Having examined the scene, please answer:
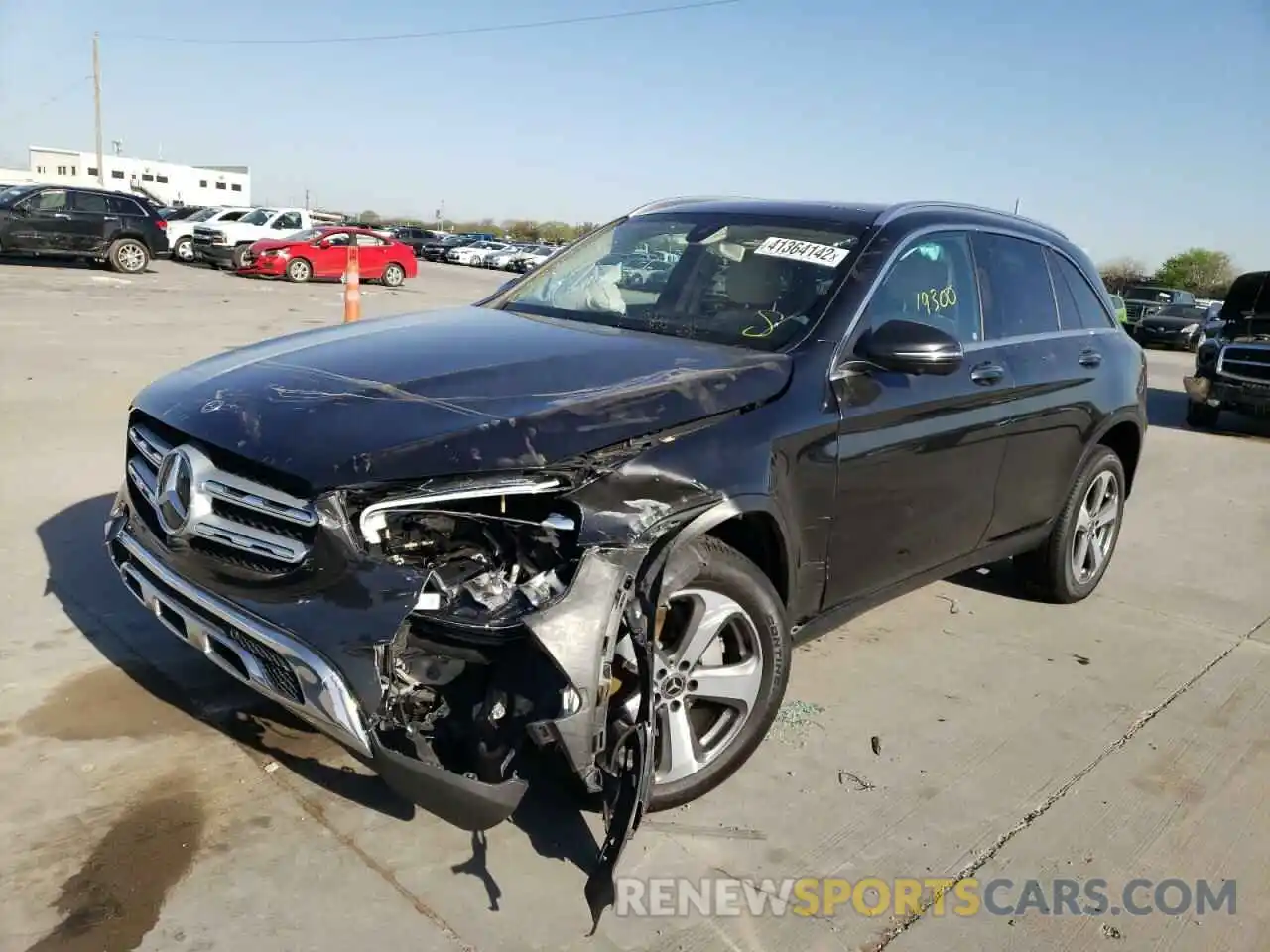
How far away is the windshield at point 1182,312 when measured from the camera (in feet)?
81.4

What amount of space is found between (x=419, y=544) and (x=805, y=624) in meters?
1.49

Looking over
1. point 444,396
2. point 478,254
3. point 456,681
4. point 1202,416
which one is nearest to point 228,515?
point 444,396

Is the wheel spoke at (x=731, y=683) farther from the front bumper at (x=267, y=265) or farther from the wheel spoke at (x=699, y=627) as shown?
the front bumper at (x=267, y=265)

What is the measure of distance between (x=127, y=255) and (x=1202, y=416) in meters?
20.5

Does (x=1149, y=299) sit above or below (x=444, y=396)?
below

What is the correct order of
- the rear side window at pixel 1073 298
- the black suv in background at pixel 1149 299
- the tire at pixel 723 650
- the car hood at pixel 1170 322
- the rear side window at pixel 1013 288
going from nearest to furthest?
the tire at pixel 723 650
the rear side window at pixel 1013 288
the rear side window at pixel 1073 298
the car hood at pixel 1170 322
the black suv in background at pixel 1149 299

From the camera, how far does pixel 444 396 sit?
111 inches

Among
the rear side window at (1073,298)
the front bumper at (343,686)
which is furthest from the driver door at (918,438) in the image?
the front bumper at (343,686)

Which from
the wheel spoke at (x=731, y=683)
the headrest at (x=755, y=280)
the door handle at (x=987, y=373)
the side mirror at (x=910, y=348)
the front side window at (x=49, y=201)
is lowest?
the wheel spoke at (x=731, y=683)

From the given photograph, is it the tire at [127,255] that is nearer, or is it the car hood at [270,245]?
the tire at [127,255]

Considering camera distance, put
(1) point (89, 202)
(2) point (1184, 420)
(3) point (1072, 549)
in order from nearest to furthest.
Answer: (3) point (1072, 549), (2) point (1184, 420), (1) point (89, 202)

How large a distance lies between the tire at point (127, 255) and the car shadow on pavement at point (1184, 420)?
1984 cm

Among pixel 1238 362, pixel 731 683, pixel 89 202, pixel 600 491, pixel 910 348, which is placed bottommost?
pixel 731 683

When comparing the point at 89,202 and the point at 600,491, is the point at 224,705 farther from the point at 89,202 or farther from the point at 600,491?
the point at 89,202
